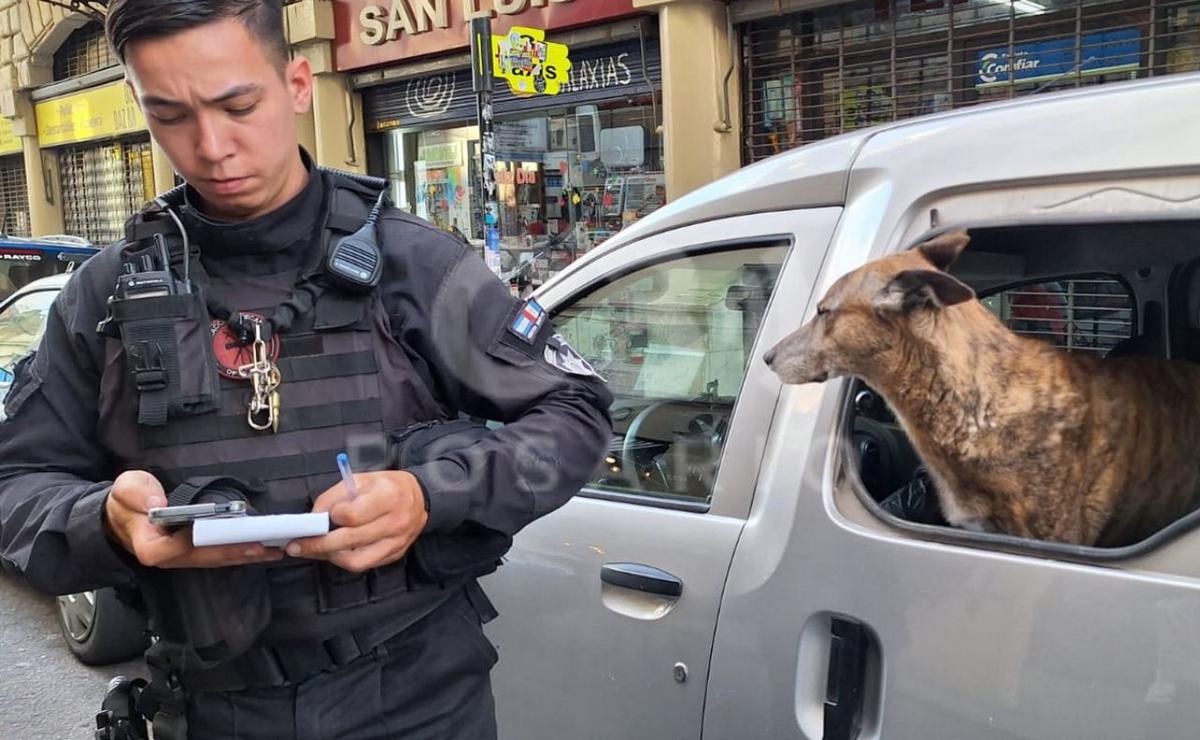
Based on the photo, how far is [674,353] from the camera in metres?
2.42

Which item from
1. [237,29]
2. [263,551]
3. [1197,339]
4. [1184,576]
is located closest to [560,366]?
[263,551]

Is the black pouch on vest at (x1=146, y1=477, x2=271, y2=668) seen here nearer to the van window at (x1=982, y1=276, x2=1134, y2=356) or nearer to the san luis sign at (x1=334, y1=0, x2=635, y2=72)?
the van window at (x1=982, y1=276, x2=1134, y2=356)

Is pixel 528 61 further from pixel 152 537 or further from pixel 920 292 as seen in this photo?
pixel 152 537

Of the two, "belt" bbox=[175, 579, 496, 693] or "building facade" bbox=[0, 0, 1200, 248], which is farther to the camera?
"building facade" bbox=[0, 0, 1200, 248]

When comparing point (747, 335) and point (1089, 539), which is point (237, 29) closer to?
point (747, 335)

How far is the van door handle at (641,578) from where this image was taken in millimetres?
1936

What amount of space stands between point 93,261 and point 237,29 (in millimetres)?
423

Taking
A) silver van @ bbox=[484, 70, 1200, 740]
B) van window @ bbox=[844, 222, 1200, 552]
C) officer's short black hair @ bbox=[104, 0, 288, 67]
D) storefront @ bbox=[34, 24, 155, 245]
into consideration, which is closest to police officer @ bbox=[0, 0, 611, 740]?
officer's short black hair @ bbox=[104, 0, 288, 67]

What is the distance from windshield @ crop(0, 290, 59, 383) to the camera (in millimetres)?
5211

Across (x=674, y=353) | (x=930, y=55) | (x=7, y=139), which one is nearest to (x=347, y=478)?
(x=674, y=353)

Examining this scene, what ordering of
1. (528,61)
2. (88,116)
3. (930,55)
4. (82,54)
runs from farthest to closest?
1. (82,54)
2. (88,116)
3. (528,61)
4. (930,55)

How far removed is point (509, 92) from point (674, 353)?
8.14 m

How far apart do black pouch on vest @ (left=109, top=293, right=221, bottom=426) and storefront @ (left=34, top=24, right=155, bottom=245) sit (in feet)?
49.7

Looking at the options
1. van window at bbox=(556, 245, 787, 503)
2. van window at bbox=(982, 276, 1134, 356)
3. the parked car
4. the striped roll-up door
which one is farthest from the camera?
the striped roll-up door
